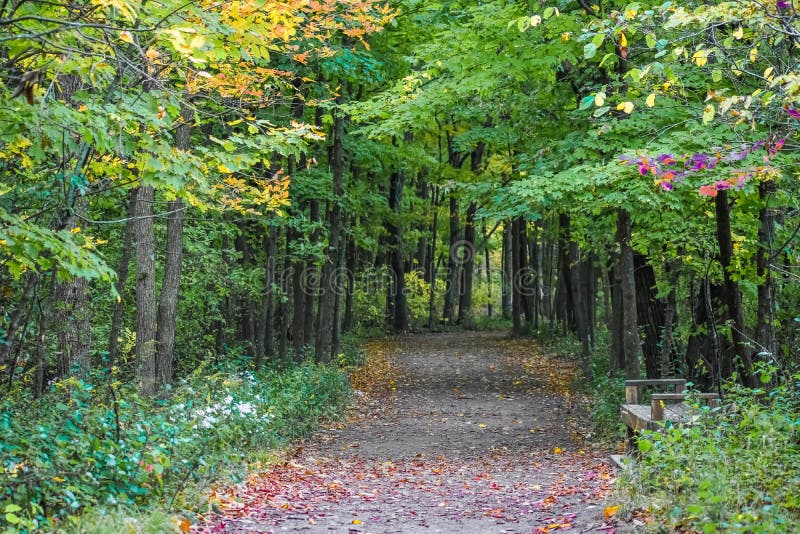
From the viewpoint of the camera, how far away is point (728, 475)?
5965 mm

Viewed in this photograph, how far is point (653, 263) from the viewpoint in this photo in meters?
13.7

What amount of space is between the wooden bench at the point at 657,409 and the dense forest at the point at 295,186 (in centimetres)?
92

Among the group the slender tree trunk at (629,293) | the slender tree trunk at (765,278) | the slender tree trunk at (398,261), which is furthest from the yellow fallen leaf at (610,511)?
the slender tree trunk at (398,261)

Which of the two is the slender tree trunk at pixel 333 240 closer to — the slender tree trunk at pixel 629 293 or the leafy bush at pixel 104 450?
the slender tree trunk at pixel 629 293

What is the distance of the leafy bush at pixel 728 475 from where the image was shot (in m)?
5.17

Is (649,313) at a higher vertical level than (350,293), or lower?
lower

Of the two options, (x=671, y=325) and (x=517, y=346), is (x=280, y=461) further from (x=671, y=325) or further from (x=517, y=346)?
(x=517, y=346)

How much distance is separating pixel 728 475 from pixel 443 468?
5.80m

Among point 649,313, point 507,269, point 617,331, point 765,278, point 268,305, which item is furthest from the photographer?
point 507,269

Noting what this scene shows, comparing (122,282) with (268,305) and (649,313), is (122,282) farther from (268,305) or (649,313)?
(649,313)

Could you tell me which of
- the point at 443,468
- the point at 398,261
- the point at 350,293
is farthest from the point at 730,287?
the point at 398,261

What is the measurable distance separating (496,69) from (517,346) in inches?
602

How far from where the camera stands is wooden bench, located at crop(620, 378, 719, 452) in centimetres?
838

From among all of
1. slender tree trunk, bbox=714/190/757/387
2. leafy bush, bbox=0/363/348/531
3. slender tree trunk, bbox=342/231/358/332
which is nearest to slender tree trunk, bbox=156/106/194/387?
leafy bush, bbox=0/363/348/531
